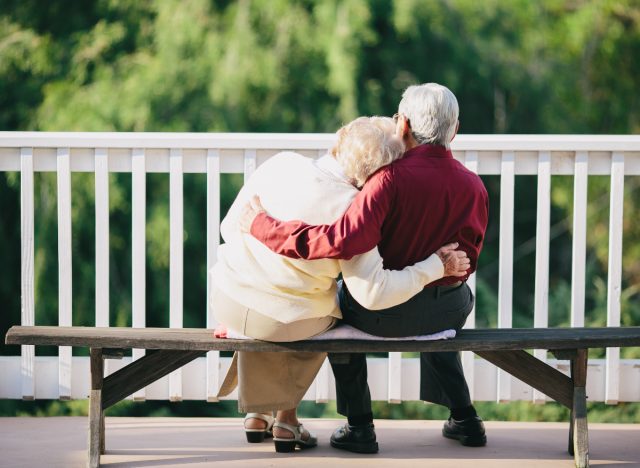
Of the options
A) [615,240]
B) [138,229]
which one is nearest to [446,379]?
[615,240]

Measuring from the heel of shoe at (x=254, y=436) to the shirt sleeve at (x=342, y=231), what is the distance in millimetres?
908

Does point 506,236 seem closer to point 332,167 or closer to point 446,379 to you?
point 446,379

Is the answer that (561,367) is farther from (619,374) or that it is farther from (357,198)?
(357,198)

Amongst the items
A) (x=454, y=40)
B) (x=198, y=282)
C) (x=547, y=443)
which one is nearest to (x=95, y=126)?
(x=198, y=282)

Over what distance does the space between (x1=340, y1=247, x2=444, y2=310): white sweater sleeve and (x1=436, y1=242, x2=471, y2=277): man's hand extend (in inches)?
3.2

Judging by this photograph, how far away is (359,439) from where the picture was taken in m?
3.47

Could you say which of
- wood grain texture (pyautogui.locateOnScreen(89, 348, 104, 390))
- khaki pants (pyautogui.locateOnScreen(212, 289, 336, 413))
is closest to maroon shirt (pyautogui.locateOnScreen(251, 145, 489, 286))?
khaki pants (pyautogui.locateOnScreen(212, 289, 336, 413))

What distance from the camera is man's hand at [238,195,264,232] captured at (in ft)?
10.1

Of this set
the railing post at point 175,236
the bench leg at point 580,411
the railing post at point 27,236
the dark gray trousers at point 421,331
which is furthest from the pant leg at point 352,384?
the railing post at point 27,236

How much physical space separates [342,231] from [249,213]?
35 cm

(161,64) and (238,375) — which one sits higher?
(161,64)

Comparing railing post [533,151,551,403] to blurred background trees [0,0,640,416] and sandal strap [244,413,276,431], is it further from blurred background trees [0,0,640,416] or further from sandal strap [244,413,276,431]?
blurred background trees [0,0,640,416]

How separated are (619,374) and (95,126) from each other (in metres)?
4.58

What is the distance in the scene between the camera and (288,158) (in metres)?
3.14
